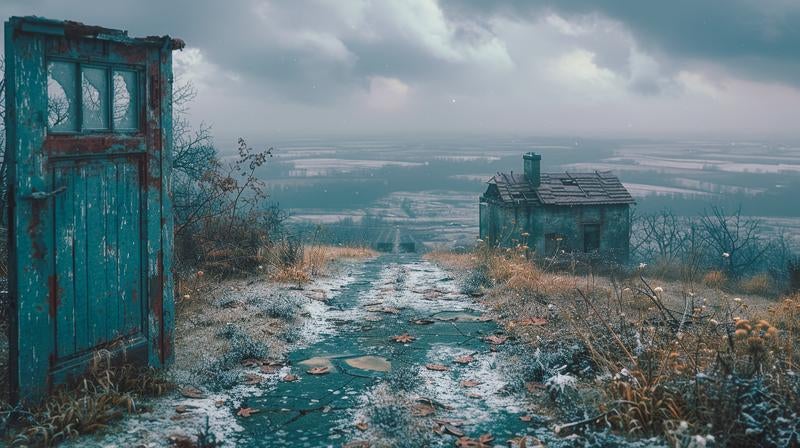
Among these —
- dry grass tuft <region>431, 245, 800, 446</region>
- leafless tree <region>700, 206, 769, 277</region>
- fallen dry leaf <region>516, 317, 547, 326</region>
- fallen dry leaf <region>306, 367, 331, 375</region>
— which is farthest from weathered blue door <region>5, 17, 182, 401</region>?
leafless tree <region>700, 206, 769, 277</region>

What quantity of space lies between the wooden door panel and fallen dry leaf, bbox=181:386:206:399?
0.66m

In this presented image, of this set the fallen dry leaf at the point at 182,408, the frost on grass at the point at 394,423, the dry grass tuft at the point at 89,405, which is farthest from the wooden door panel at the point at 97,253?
the frost on grass at the point at 394,423

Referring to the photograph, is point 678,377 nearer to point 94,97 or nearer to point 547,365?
point 547,365

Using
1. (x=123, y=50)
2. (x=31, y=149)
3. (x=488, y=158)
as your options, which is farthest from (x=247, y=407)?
(x=488, y=158)

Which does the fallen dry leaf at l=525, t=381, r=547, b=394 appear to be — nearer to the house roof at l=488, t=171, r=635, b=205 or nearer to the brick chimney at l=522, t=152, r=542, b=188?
the house roof at l=488, t=171, r=635, b=205

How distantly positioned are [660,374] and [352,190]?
383 ft

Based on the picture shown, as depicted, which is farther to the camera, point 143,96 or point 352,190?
point 352,190

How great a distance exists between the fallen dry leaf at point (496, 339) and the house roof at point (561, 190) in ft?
55.3

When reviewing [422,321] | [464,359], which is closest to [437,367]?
[464,359]

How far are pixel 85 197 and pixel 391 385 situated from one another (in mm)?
2720

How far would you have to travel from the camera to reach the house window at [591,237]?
2411 cm

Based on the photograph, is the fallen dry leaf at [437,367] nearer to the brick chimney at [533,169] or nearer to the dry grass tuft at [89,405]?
the dry grass tuft at [89,405]

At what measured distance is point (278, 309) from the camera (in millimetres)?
7504

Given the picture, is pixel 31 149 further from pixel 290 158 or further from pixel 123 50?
pixel 290 158
